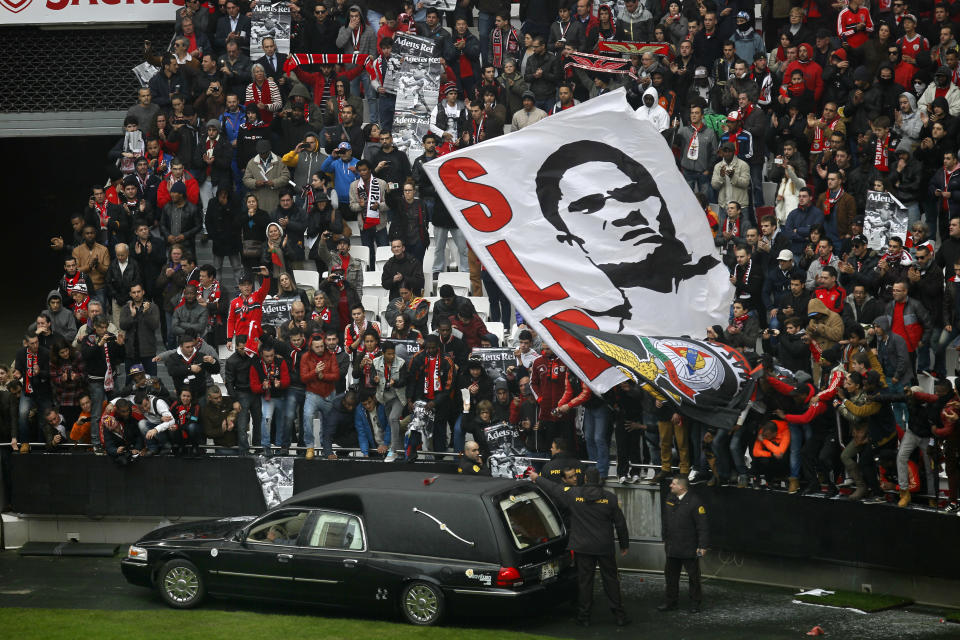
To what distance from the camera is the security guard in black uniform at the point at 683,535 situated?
46.6ft

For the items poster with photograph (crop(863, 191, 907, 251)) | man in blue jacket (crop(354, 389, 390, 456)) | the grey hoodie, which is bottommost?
man in blue jacket (crop(354, 389, 390, 456))

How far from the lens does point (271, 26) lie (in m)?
24.0

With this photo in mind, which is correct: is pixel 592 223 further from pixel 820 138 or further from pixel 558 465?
pixel 820 138

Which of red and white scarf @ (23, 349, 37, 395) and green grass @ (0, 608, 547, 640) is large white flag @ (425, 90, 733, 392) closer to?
green grass @ (0, 608, 547, 640)

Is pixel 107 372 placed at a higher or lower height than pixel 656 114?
lower

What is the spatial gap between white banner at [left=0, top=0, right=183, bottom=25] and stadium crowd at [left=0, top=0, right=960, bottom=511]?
8.54 feet

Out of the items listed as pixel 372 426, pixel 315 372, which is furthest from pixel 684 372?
pixel 315 372

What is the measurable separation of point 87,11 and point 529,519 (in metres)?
18.1

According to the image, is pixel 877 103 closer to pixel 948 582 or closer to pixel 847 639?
pixel 948 582

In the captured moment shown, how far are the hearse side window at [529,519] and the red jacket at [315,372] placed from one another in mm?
4240

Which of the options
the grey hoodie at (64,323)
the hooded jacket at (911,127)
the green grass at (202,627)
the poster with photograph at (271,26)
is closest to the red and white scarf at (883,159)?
the hooded jacket at (911,127)

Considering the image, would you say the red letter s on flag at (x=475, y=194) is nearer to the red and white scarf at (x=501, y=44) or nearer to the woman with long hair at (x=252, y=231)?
the woman with long hair at (x=252, y=231)

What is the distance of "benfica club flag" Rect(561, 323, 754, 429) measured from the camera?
1416cm

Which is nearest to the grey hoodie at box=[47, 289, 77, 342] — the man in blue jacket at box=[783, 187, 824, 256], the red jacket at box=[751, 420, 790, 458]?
the red jacket at box=[751, 420, 790, 458]
